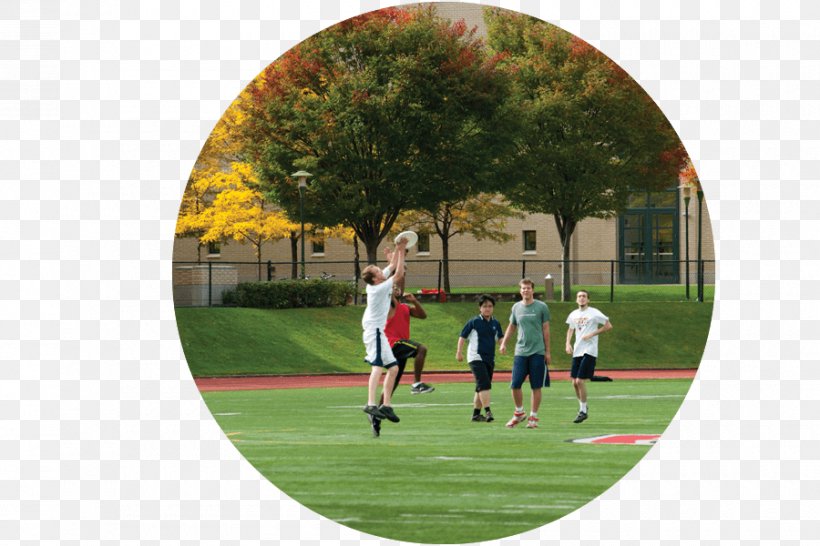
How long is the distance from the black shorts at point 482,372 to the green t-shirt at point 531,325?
79cm

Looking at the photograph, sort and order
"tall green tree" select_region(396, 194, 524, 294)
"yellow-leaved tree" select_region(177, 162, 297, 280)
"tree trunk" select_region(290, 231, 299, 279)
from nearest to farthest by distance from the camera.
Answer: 1. "tall green tree" select_region(396, 194, 524, 294)
2. "yellow-leaved tree" select_region(177, 162, 297, 280)
3. "tree trunk" select_region(290, 231, 299, 279)

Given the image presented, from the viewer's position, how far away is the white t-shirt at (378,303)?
1454 centimetres

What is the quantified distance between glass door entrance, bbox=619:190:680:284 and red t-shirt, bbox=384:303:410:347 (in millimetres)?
4354

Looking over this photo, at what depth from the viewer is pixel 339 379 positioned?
26.8m

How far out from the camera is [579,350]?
1761 cm

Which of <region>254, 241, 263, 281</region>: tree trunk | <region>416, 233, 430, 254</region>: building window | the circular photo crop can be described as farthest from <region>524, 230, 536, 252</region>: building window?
<region>254, 241, 263, 281</region>: tree trunk

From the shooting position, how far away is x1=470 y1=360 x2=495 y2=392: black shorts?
55.9ft

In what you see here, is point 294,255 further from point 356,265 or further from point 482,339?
point 482,339

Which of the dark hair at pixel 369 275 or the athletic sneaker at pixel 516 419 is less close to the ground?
the dark hair at pixel 369 275

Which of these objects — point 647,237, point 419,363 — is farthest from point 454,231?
point 647,237

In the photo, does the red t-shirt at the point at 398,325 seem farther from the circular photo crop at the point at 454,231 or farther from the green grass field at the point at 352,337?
the green grass field at the point at 352,337

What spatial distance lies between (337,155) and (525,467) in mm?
6503

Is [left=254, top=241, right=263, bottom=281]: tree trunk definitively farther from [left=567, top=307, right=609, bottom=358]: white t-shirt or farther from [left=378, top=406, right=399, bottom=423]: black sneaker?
[left=378, top=406, right=399, bottom=423]: black sneaker

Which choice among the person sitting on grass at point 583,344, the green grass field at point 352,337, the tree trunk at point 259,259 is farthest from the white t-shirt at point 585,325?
the tree trunk at point 259,259
